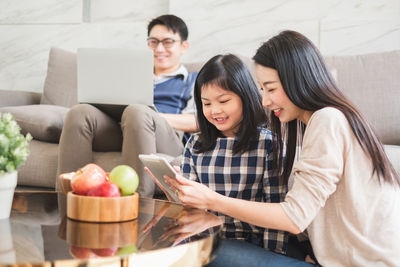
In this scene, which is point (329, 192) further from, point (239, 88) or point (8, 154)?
point (8, 154)

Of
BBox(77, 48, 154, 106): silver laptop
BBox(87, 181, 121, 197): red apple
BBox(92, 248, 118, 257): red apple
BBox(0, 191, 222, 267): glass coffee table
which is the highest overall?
BBox(77, 48, 154, 106): silver laptop

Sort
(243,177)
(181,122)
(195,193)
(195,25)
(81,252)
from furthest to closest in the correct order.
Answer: (195,25) → (181,122) → (243,177) → (195,193) → (81,252)

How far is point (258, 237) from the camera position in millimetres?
1296

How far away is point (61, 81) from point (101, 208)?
198cm

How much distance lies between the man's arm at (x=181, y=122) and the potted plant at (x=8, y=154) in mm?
1278

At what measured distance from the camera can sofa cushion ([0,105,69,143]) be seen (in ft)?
6.83

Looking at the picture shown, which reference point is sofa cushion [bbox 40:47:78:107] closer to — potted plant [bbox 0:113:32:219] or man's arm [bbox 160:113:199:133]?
man's arm [bbox 160:113:199:133]

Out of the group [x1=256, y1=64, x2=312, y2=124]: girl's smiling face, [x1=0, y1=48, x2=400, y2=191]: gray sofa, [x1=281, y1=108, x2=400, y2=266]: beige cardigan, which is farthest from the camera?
[x1=0, y1=48, x2=400, y2=191]: gray sofa

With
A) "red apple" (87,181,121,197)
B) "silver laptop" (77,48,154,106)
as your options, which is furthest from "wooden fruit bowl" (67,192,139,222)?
"silver laptop" (77,48,154,106)

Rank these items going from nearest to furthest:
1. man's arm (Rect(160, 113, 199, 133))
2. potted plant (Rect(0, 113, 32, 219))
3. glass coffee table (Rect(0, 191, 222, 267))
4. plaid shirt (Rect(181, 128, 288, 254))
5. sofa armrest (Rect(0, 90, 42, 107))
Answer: glass coffee table (Rect(0, 191, 222, 267)) → potted plant (Rect(0, 113, 32, 219)) → plaid shirt (Rect(181, 128, 288, 254)) → man's arm (Rect(160, 113, 199, 133)) → sofa armrest (Rect(0, 90, 42, 107))

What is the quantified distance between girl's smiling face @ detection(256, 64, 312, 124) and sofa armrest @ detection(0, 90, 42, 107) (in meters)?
1.77

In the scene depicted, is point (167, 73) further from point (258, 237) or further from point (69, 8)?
point (258, 237)

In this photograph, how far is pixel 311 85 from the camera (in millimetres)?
1074

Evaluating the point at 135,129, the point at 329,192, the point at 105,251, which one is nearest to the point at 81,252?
the point at 105,251
